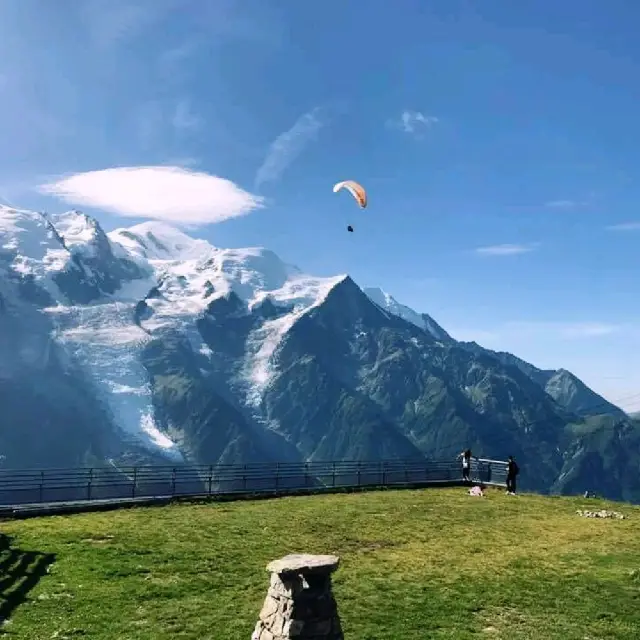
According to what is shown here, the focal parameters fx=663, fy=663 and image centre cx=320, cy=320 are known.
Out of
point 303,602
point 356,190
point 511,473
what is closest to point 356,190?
point 356,190

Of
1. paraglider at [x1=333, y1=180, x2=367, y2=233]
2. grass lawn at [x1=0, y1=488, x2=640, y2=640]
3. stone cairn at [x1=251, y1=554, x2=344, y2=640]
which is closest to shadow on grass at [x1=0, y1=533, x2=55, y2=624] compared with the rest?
grass lawn at [x1=0, y1=488, x2=640, y2=640]

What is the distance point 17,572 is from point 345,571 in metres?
12.2

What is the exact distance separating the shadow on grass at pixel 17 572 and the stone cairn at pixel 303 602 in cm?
1258

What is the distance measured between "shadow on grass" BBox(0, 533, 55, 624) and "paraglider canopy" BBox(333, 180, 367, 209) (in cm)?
2981

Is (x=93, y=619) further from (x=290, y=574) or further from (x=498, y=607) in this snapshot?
(x=498, y=607)

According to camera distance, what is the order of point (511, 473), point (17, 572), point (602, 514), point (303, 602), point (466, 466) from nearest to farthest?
1. point (303, 602)
2. point (17, 572)
3. point (602, 514)
4. point (511, 473)
5. point (466, 466)

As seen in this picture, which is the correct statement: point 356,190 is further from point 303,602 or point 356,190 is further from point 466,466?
point 303,602

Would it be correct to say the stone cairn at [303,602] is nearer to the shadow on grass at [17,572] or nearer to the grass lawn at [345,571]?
the grass lawn at [345,571]

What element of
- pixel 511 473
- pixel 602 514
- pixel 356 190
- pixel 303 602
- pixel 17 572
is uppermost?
pixel 356 190

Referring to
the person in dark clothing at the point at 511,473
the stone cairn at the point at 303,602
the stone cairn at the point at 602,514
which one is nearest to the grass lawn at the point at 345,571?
the stone cairn at the point at 602,514

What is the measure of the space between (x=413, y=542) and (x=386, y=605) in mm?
9626

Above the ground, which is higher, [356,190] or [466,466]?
[356,190]

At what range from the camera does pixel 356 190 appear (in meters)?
47.8

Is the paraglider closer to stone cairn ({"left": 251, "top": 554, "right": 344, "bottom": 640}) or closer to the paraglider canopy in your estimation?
the paraglider canopy
